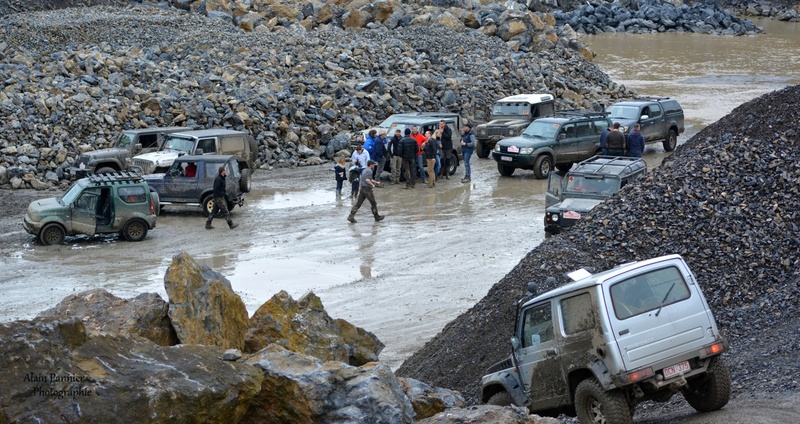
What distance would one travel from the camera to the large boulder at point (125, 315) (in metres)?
10.1

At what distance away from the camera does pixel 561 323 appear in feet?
30.1

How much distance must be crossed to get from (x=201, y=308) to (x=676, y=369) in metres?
4.61

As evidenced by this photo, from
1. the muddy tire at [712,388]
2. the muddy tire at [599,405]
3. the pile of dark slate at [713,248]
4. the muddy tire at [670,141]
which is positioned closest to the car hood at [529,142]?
the muddy tire at [670,141]

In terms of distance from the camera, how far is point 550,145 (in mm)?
25594

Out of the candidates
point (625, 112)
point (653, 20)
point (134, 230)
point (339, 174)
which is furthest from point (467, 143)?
point (653, 20)

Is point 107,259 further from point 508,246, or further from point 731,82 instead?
point 731,82

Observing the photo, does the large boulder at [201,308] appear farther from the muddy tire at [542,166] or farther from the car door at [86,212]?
the muddy tire at [542,166]

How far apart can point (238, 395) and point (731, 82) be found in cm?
4277

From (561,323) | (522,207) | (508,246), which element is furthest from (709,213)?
(522,207)

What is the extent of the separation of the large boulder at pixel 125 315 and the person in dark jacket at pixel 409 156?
1383 cm

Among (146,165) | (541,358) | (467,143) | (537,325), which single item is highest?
(467,143)

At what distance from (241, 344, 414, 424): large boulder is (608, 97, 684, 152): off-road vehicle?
21.3 meters

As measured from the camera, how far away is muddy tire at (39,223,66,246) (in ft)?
62.8

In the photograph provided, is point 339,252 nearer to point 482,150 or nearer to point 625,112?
point 482,150
